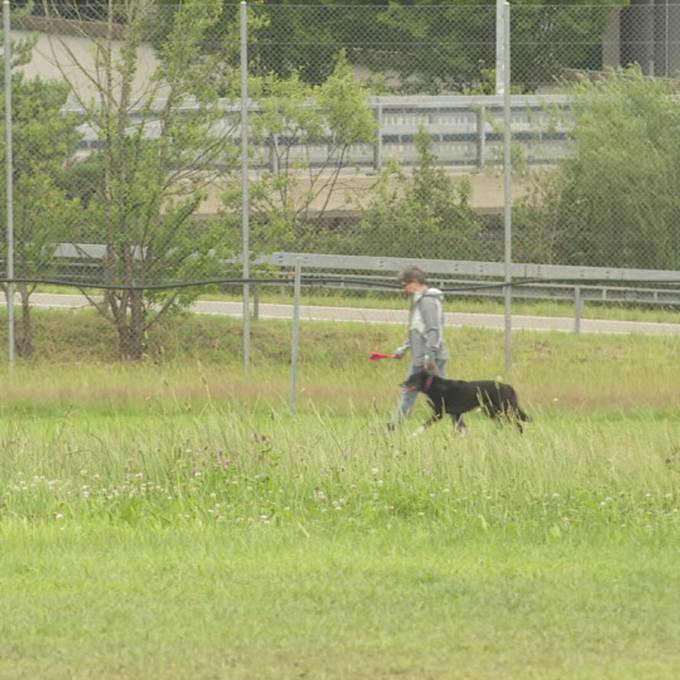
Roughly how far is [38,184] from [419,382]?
24.8ft

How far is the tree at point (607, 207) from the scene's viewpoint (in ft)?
73.9

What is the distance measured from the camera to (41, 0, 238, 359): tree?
21.4 m

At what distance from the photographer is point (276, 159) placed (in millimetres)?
22438

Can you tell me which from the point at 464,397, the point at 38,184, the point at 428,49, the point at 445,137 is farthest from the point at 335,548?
the point at 428,49

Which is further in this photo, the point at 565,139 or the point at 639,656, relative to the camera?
the point at 565,139

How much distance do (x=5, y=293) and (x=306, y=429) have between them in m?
9.15

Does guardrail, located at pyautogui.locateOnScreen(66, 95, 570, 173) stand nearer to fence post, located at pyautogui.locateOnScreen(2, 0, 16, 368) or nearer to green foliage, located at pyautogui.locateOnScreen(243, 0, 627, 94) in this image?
green foliage, located at pyautogui.locateOnScreen(243, 0, 627, 94)

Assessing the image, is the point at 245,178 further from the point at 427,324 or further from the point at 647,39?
the point at 647,39

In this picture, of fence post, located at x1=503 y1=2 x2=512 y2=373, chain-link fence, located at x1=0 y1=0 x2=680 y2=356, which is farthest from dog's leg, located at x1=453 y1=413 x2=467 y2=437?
chain-link fence, located at x1=0 y1=0 x2=680 y2=356

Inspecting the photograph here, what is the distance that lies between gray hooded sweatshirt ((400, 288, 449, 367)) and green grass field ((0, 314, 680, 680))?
73 cm

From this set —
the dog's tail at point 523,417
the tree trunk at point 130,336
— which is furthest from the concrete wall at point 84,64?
the dog's tail at point 523,417

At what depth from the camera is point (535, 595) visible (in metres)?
8.30

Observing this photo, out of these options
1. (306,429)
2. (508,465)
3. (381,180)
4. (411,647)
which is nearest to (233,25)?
(381,180)

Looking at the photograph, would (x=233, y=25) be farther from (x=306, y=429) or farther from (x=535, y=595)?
(x=535, y=595)
